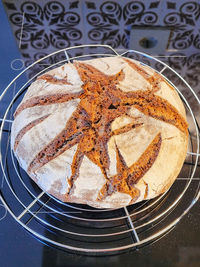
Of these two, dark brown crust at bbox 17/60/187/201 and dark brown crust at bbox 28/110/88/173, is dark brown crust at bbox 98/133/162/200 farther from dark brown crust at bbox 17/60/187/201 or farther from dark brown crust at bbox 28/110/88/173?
dark brown crust at bbox 28/110/88/173

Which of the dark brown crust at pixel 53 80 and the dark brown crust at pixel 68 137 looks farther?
the dark brown crust at pixel 53 80

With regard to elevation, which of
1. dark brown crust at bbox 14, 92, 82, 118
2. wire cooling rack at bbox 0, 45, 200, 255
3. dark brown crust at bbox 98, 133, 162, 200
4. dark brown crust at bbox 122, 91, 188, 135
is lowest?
wire cooling rack at bbox 0, 45, 200, 255

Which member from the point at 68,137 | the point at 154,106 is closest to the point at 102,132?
the point at 68,137

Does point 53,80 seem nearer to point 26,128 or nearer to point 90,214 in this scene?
point 26,128

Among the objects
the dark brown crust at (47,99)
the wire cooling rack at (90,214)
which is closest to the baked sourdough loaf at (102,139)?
the dark brown crust at (47,99)

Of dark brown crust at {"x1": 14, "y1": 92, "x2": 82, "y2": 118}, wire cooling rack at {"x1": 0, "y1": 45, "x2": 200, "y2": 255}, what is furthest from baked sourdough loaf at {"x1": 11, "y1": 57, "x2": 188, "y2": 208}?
wire cooling rack at {"x1": 0, "y1": 45, "x2": 200, "y2": 255}

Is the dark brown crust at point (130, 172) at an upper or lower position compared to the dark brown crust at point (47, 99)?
lower

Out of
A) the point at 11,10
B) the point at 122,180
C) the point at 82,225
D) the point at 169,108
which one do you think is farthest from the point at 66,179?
the point at 11,10

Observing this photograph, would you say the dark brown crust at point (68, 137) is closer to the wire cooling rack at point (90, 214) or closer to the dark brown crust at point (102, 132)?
the dark brown crust at point (102, 132)

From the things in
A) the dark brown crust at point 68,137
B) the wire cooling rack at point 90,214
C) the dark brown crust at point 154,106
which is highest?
the dark brown crust at point 154,106
